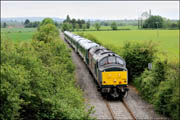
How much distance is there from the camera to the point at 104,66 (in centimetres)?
1936

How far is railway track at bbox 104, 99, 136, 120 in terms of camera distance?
16688 mm

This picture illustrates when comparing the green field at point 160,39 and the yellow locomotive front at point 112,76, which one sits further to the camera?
the green field at point 160,39

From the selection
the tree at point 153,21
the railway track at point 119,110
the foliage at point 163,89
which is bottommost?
the railway track at point 119,110

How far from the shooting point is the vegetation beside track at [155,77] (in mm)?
17125

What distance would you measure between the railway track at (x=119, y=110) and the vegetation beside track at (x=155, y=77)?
2.26m

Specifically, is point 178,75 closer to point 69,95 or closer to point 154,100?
point 154,100

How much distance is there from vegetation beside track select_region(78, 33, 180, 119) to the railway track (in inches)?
89.2

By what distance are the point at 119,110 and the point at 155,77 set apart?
5120 millimetres

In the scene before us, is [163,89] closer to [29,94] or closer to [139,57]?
[139,57]

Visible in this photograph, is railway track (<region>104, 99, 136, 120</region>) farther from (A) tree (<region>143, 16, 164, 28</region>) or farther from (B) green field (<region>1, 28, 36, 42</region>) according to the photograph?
(A) tree (<region>143, 16, 164, 28</region>)

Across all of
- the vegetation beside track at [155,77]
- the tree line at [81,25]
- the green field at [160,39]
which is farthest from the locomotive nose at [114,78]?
the tree line at [81,25]

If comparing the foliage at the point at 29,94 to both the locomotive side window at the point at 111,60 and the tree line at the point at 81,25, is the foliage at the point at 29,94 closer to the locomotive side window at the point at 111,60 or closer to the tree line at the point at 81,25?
the locomotive side window at the point at 111,60

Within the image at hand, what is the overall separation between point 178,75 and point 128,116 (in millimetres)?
4619

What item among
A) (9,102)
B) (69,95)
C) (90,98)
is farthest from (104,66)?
(9,102)
